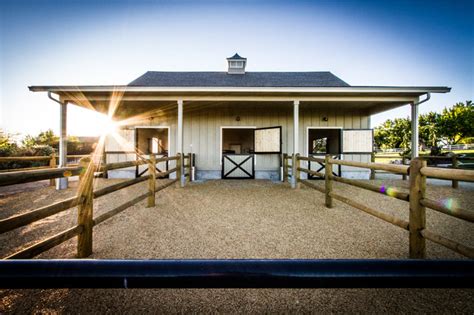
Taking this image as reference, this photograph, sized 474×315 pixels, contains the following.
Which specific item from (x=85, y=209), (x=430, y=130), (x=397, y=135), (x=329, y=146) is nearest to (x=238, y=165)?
(x=329, y=146)

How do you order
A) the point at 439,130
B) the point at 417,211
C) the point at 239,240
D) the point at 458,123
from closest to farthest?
the point at 417,211, the point at 239,240, the point at 458,123, the point at 439,130

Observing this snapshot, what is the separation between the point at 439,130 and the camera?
30906mm

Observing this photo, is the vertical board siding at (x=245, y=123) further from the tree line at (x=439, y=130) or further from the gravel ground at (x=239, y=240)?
the tree line at (x=439, y=130)

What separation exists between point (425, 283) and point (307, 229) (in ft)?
9.93

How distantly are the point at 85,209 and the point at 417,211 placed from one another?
142 inches

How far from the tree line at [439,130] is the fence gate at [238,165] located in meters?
17.1

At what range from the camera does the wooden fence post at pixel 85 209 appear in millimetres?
2291

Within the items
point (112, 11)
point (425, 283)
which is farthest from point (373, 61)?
point (112, 11)

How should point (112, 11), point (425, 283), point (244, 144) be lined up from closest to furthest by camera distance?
point (425, 283) < point (244, 144) < point (112, 11)

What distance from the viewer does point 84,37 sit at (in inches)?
502

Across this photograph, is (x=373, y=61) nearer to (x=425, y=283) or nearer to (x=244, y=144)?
(x=244, y=144)

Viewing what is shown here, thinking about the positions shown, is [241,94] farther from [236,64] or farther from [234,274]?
[234,274]

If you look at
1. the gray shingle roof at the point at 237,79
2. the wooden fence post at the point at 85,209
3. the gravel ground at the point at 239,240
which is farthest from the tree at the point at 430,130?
the wooden fence post at the point at 85,209

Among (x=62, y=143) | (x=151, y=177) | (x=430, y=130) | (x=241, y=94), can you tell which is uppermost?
(x=430, y=130)
